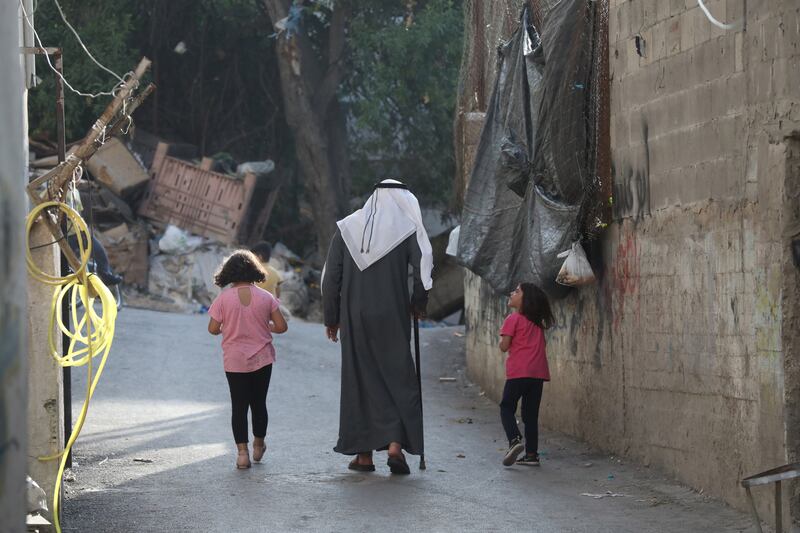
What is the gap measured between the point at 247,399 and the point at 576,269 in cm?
249

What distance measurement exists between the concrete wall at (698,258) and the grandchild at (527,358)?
1.76 feet

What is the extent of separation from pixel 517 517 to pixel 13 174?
4.51 m

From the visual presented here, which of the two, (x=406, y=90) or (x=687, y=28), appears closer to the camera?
(x=687, y=28)

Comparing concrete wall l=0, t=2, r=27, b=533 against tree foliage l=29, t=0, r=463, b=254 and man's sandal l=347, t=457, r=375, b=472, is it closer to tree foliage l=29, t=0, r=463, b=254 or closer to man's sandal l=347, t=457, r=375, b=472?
man's sandal l=347, t=457, r=375, b=472

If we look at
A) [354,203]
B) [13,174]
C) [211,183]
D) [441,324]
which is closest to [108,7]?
[211,183]

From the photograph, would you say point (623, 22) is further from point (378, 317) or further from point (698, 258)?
point (378, 317)

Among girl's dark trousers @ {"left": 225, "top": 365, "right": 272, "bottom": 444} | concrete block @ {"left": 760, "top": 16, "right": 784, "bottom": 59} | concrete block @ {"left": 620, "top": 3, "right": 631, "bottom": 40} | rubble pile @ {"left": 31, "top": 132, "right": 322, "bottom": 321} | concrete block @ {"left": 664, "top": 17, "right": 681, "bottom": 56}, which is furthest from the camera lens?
rubble pile @ {"left": 31, "top": 132, "right": 322, "bottom": 321}

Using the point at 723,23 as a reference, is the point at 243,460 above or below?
below

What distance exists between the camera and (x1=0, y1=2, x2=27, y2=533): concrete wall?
2.82 m

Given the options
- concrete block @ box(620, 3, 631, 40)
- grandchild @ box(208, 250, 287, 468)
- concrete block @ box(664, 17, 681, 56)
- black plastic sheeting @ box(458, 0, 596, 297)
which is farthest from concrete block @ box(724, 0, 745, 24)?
grandchild @ box(208, 250, 287, 468)

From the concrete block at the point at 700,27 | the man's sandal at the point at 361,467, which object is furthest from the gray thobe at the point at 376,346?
the concrete block at the point at 700,27

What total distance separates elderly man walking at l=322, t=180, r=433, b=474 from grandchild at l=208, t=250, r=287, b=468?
0.49 metres

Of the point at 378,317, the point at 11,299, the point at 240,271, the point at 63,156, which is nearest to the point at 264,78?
the point at 240,271

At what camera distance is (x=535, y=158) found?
9.84 meters
